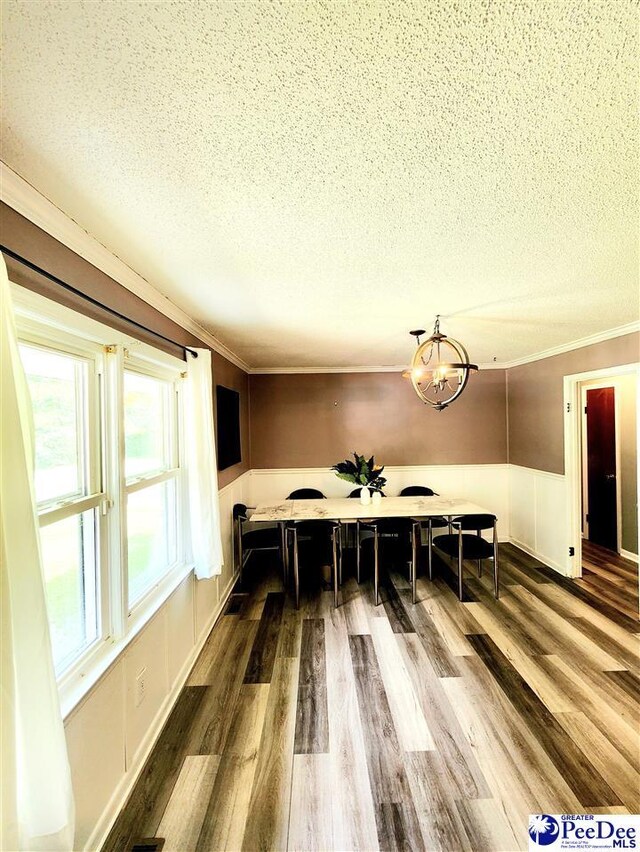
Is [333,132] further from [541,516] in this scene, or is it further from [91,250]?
[541,516]

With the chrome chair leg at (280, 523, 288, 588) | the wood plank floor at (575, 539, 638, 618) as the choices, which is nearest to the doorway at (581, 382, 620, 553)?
the wood plank floor at (575, 539, 638, 618)

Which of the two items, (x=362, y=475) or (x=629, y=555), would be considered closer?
(x=362, y=475)

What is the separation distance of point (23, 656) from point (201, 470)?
155 cm

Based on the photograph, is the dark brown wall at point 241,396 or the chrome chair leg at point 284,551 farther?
the chrome chair leg at point 284,551

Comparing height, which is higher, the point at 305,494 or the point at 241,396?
the point at 241,396

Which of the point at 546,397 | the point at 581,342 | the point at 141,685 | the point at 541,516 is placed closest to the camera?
the point at 141,685

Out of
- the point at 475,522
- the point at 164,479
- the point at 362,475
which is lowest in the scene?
the point at 475,522

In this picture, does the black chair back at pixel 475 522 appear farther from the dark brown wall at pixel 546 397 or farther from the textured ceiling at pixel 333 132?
the textured ceiling at pixel 333 132

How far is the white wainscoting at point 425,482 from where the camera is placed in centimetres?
490

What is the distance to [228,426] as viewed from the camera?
355 cm

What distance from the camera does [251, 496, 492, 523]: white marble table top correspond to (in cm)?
334

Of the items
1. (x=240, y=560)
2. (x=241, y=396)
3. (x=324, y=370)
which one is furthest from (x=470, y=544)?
(x=241, y=396)

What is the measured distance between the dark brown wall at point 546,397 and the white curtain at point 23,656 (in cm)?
402

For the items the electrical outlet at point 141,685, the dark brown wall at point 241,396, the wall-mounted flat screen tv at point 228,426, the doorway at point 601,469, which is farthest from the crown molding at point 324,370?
the electrical outlet at point 141,685
